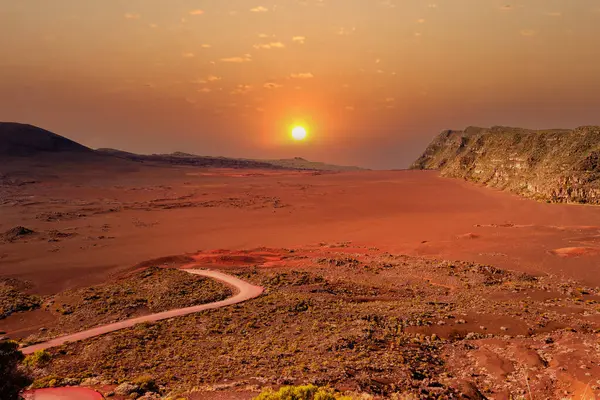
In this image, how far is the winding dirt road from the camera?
23.7 meters

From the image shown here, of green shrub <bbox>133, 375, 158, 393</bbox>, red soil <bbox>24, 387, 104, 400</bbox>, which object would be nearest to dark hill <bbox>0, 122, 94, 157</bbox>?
red soil <bbox>24, 387, 104, 400</bbox>

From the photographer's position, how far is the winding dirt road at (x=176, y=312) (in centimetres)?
2369

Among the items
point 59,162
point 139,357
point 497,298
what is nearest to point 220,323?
point 139,357

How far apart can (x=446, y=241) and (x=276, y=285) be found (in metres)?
25.3

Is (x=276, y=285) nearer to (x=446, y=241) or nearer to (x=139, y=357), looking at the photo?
(x=139, y=357)

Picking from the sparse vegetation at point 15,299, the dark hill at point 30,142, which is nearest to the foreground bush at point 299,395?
the sparse vegetation at point 15,299

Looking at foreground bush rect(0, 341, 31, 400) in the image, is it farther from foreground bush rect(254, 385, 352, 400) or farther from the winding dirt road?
foreground bush rect(254, 385, 352, 400)

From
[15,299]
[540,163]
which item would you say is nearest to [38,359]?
[15,299]

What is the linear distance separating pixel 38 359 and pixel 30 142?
15848 cm

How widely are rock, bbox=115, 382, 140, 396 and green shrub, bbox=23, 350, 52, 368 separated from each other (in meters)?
6.36

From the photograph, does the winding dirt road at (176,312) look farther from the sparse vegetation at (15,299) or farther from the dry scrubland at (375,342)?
the sparse vegetation at (15,299)

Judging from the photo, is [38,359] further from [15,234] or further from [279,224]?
[279,224]

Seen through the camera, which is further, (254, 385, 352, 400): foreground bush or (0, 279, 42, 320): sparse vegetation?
(0, 279, 42, 320): sparse vegetation

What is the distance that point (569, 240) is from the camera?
142ft
